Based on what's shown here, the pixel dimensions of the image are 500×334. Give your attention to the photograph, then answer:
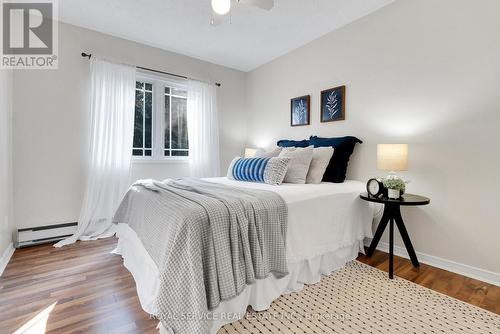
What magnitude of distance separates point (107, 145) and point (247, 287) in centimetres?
258

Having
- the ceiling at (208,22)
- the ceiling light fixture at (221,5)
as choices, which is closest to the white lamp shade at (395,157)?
the ceiling at (208,22)

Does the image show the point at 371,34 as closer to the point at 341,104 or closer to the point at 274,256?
the point at 341,104

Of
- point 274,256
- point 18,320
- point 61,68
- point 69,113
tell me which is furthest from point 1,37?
point 274,256

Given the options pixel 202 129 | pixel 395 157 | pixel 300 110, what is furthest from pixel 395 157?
pixel 202 129

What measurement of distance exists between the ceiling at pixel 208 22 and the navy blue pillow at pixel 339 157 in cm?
138

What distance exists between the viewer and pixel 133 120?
3.20m

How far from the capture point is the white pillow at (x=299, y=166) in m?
2.44

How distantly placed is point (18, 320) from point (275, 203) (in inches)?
69.2

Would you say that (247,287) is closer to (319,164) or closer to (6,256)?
(319,164)

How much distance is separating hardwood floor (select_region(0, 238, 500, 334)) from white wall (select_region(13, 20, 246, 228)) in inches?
22.2

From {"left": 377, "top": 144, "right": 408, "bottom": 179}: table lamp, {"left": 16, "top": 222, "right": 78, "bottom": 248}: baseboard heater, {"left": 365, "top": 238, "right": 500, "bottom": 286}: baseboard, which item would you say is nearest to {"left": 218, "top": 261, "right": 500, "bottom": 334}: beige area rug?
{"left": 365, "top": 238, "right": 500, "bottom": 286}: baseboard

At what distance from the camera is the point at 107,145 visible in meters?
3.02

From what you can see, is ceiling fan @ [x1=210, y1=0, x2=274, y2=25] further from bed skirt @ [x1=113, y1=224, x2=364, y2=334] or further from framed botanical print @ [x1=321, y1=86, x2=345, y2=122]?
bed skirt @ [x1=113, y1=224, x2=364, y2=334]

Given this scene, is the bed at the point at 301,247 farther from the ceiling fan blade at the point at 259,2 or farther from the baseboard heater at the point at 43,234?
the ceiling fan blade at the point at 259,2
